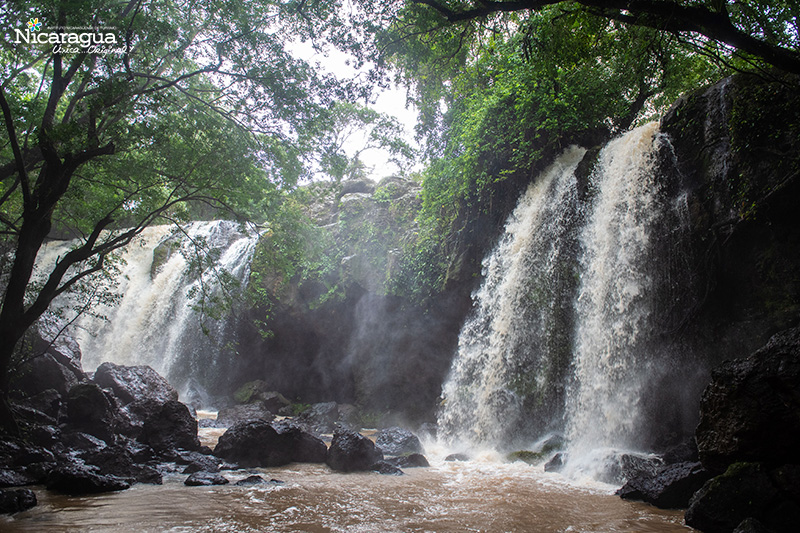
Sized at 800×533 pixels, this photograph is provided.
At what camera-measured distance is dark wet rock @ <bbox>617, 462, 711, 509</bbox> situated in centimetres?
512

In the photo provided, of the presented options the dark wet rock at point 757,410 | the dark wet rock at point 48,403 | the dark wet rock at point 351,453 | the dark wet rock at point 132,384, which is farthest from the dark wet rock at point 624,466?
the dark wet rock at point 48,403

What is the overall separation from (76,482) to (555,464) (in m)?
7.10

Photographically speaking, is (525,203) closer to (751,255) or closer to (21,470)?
(751,255)

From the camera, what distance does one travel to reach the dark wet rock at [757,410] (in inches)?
168

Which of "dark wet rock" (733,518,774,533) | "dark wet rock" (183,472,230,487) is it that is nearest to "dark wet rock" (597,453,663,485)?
"dark wet rock" (733,518,774,533)

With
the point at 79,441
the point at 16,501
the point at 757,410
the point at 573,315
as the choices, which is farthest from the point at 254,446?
the point at 573,315

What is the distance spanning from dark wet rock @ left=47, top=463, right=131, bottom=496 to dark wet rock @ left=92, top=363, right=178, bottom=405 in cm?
520

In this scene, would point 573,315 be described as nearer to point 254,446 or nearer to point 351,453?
point 351,453

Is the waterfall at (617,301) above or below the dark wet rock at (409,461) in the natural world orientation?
above

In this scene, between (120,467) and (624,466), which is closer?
(120,467)

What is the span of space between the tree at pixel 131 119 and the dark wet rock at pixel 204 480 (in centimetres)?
294

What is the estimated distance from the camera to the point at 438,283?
45.8ft

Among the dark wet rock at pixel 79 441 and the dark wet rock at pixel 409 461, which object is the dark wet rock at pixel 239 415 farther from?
the dark wet rock at pixel 409 461

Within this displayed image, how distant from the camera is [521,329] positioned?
35.5 feet
